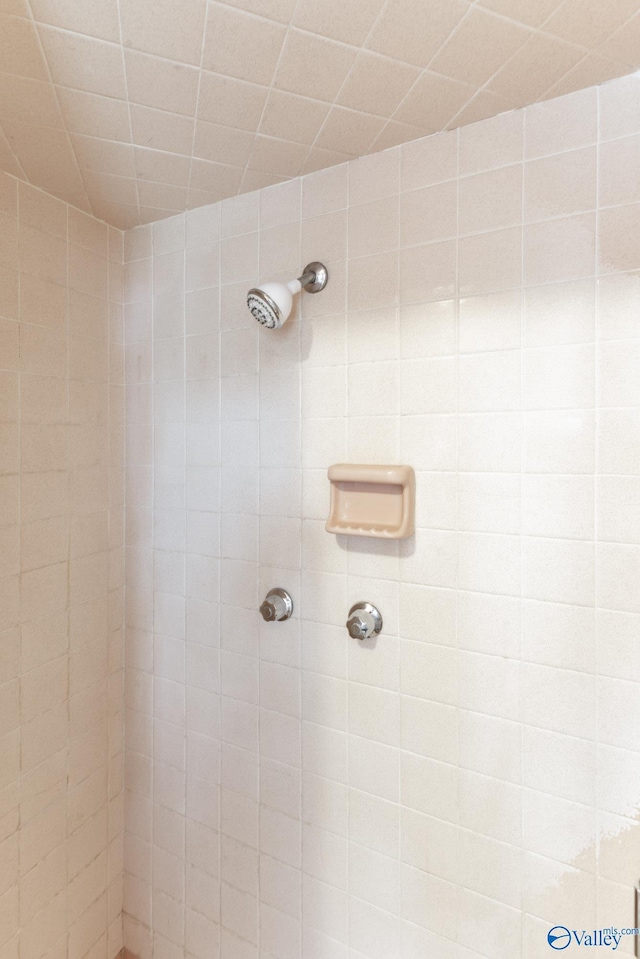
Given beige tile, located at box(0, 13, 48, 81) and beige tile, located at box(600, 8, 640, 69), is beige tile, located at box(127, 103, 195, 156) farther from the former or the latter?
beige tile, located at box(600, 8, 640, 69)

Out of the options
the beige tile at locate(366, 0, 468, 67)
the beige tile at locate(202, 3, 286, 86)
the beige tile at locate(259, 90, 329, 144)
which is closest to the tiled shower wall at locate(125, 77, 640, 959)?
the beige tile at locate(259, 90, 329, 144)

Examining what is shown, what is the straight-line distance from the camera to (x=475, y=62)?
92 centimetres

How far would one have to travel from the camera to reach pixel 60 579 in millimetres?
1419

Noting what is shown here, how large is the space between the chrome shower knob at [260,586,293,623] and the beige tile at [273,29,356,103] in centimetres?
108

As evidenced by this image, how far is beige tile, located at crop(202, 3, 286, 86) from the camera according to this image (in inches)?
32.6

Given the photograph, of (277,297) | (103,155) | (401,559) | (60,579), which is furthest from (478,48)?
(60,579)

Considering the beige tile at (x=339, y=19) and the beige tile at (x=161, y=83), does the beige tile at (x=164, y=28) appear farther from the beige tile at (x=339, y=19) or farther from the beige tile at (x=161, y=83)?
the beige tile at (x=339, y=19)

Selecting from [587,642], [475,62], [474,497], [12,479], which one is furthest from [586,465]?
[12,479]

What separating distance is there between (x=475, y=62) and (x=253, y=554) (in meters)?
1.14

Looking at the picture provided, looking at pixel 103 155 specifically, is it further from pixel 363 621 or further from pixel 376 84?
pixel 363 621

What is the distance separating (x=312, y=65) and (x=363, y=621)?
42.7 inches

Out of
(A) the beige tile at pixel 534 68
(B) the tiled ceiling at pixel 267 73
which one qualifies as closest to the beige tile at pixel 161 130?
(B) the tiled ceiling at pixel 267 73

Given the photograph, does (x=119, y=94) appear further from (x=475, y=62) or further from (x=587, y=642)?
(x=587, y=642)

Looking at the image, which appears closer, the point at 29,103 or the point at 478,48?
the point at 478,48
